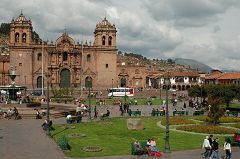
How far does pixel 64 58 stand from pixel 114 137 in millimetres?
55211

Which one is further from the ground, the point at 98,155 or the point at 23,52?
the point at 23,52

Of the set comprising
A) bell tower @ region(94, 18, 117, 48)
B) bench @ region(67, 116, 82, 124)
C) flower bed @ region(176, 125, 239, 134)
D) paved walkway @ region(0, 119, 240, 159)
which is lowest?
paved walkway @ region(0, 119, 240, 159)

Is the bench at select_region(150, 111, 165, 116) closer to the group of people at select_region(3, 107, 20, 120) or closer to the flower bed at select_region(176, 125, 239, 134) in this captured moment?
the flower bed at select_region(176, 125, 239, 134)

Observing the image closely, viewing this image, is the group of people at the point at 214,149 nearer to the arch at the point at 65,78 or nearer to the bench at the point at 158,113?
the bench at the point at 158,113

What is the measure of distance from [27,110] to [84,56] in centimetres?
4075

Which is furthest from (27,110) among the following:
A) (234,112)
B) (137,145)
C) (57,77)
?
(57,77)

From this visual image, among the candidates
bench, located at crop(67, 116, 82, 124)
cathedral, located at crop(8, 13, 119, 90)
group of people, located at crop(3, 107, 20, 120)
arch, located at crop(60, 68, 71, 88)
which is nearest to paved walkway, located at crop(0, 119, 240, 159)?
A: bench, located at crop(67, 116, 82, 124)

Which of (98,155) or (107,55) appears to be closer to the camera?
(98,155)

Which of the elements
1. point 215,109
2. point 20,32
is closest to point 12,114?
point 215,109

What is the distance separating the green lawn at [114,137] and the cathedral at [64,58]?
46.9 metres

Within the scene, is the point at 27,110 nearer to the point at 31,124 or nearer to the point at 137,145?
the point at 31,124

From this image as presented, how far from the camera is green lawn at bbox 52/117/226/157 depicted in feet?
66.0

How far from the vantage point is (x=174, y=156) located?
734 inches

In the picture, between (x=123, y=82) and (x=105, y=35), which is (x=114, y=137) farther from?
(x=123, y=82)
